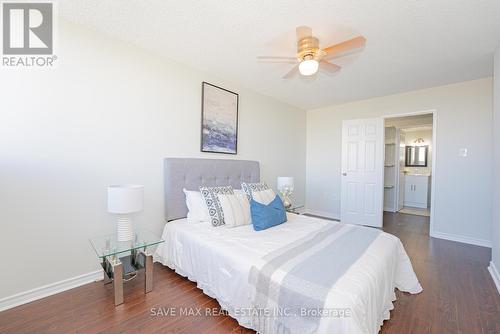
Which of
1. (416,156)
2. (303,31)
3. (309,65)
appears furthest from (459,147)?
(416,156)

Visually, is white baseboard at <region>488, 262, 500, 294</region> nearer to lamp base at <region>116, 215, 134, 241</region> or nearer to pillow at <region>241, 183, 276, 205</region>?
pillow at <region>241, 183, 276, 205</region>

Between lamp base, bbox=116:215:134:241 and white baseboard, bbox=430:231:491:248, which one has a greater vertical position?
lamp base, bbox=116:215:134:241

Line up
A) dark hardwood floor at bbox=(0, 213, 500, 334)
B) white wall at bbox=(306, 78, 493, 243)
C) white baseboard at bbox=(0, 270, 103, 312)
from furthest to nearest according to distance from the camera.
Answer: white wall at bbox=(306, 78, 493, 243) < white baseboard at bbox=(0, 270, 103, 312) < dark hardwood floor at bbox=(0, 213, 500, 334)

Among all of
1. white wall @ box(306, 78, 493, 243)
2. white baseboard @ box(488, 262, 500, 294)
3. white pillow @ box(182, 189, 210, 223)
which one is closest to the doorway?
white wall @ box(306, 78, 493, 243)

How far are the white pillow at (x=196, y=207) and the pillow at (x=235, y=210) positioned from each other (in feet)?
0.75

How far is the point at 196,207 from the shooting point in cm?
250

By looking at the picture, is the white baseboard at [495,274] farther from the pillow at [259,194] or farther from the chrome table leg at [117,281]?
the chrome table leg at [117,281]

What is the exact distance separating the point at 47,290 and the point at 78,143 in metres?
1.30

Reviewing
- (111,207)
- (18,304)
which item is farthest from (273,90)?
(18,304)

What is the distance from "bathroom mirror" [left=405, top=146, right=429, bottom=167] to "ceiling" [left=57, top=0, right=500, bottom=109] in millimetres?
3877

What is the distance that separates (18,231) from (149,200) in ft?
3.44

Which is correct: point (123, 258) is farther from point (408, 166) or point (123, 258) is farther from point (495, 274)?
point (408, 166)

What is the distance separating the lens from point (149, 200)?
254 cm

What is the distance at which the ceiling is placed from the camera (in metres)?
1.77
